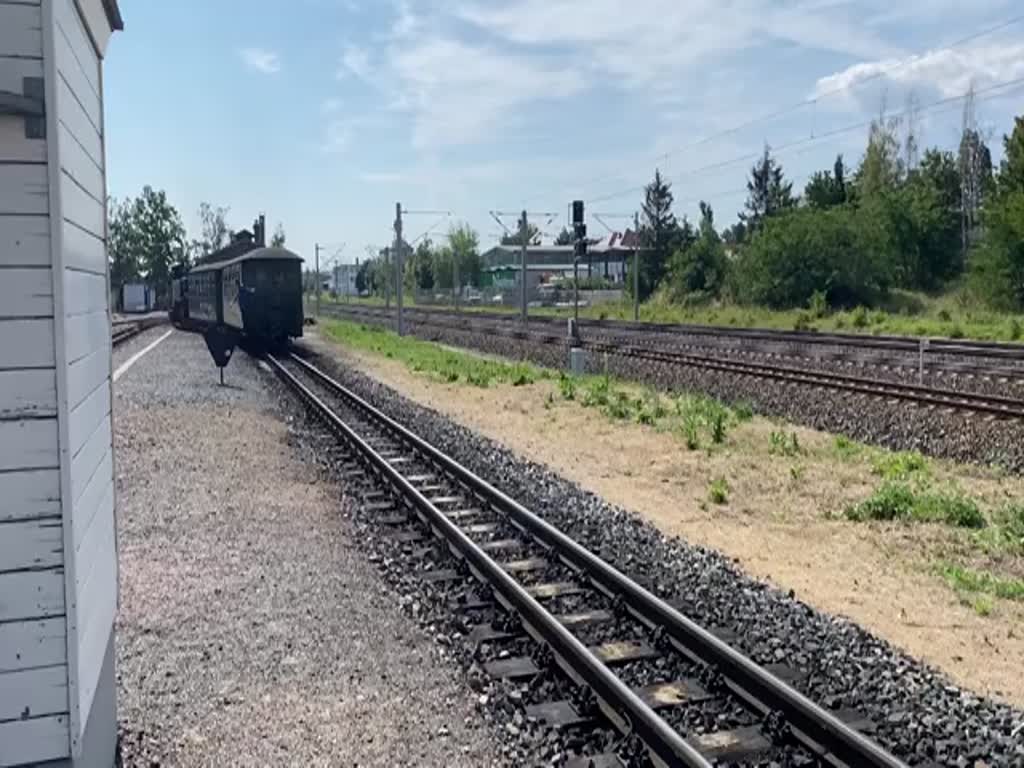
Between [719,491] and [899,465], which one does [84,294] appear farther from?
[899,465]

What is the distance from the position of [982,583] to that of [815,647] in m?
2.35

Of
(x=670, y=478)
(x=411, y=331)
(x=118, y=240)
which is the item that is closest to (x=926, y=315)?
(x=411, y=331)

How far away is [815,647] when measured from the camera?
20.2 ft

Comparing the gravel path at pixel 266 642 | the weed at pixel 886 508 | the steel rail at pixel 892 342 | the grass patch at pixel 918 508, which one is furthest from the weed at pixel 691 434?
the steel rail at pixel 892 342

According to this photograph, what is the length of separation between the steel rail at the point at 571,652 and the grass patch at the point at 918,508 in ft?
13.2

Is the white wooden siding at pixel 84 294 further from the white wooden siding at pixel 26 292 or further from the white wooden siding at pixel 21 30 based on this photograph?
the white wooden siding at pixel 21 30

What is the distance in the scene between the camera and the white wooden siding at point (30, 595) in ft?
11.4

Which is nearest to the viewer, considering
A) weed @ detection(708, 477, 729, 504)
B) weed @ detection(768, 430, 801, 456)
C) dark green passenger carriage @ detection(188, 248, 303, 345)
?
weed @ detection(708, 477, 729, 504)

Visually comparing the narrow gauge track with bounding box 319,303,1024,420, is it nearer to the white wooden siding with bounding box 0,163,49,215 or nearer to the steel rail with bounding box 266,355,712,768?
the steel rail with bounding box 266,355,712,768

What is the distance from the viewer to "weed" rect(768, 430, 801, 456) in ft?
43.7

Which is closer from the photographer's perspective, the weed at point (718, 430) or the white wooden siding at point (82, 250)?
the white wooden siding at point (82, 250)

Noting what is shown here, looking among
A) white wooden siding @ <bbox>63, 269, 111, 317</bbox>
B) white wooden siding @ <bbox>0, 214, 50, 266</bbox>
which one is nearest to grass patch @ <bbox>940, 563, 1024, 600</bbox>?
white wooden siding @ <bbox>63, 269, 111, 317</bbox>

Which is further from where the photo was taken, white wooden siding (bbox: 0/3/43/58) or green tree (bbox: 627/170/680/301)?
green tree (bbox: 627/170/680/301)

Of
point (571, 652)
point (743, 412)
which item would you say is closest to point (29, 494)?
point (571, 652)
